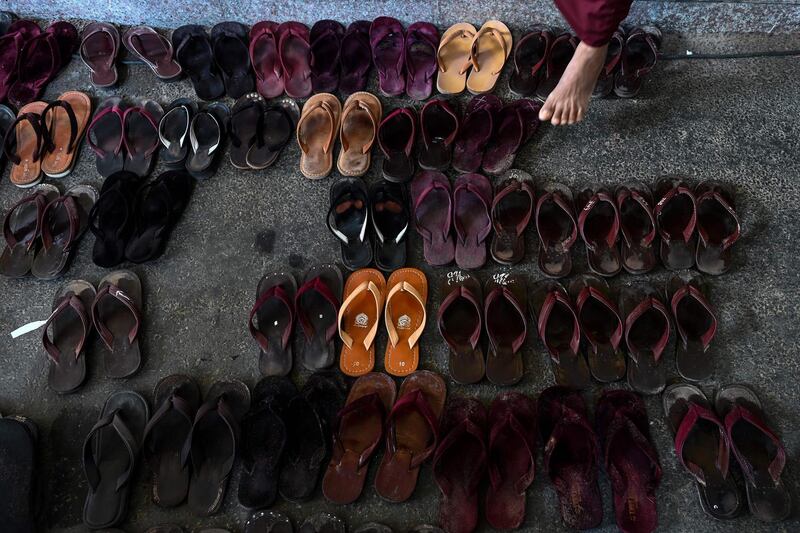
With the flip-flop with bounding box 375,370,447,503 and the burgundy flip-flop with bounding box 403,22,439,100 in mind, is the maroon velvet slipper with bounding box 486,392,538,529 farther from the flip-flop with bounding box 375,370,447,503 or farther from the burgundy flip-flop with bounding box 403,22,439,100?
the burgundy flip-flop with bounding box 403,22,439,100

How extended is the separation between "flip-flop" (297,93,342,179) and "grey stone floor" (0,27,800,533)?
67 millimetres

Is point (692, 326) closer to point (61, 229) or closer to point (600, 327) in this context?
point (600, 327)

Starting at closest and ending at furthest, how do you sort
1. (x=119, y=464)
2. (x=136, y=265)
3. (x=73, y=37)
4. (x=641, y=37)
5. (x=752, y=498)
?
(x=752, y=498)
(x=119, y=464)
(x=136, y=265)
(x=641, y=37)
(x=73, y=37)

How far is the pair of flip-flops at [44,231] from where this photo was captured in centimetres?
195

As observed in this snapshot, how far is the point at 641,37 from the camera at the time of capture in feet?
6.95

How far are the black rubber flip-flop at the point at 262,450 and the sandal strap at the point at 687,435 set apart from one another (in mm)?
1219

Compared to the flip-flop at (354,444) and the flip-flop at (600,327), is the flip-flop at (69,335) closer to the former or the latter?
the flip-flop at (354,444)

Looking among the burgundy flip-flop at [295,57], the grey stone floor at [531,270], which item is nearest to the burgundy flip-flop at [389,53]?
the burgundy flip-flop at [295,57]

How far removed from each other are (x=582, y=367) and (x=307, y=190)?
1228 mm

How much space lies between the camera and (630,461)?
5.17ft

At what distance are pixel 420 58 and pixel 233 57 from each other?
834 mm

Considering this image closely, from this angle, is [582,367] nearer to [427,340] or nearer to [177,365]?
[427,340]

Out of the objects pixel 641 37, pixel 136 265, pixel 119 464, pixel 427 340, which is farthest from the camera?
pixel 641 37

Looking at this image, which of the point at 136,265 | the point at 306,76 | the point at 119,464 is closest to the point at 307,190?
the point at 306,76
